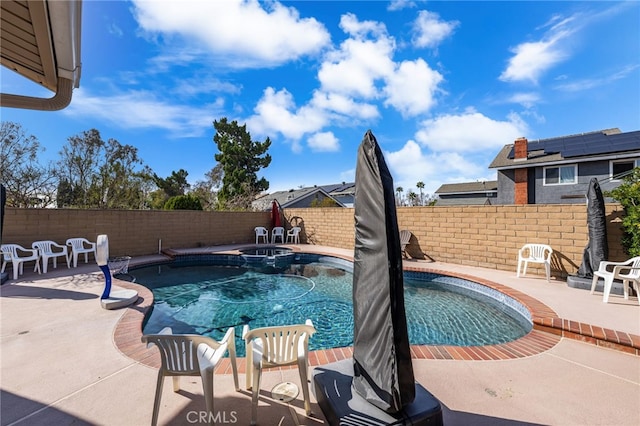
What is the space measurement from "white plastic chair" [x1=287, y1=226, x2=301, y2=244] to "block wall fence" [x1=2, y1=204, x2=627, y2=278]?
157 centimetres

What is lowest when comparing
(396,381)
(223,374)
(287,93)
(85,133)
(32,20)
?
(223,374)

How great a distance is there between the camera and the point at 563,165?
45.1 ft

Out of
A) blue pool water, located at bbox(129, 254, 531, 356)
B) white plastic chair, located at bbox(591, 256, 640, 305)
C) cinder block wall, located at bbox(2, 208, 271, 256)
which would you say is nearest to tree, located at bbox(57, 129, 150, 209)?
cinder block wall, located at bbox(2, 208, 271, 256)

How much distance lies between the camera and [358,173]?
188 centimetres

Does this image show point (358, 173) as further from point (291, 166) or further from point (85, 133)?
point (291, 166)

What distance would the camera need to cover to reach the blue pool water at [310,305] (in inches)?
171

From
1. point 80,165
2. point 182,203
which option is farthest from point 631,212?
point 80,165

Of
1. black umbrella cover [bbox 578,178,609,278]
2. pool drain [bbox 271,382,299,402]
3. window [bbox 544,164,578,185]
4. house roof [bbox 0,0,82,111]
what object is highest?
window [bbox 544,164,578,185]

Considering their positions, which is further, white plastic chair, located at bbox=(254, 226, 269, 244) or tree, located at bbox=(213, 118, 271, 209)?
tree, located at bbox=(213, 118, 271, 209)

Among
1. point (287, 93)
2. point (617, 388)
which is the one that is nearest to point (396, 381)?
point (617, 388)

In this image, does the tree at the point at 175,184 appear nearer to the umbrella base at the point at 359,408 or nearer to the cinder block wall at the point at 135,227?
the cinder block wall at the point at 135,227

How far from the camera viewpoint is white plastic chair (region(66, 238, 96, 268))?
306 inches

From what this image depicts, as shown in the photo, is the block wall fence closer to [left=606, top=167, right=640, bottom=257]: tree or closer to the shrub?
[left=606, top=167, right=640, bottom=257]: tree

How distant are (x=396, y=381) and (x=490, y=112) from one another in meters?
15.6
